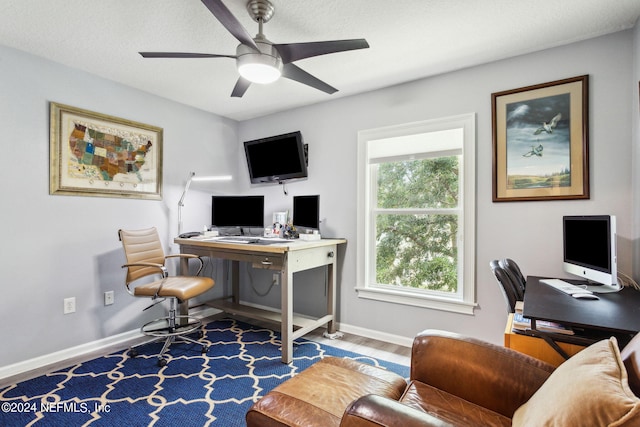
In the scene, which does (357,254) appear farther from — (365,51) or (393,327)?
(365,51)

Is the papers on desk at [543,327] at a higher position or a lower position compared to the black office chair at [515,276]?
lower

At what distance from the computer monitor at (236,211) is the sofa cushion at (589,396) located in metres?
2.93

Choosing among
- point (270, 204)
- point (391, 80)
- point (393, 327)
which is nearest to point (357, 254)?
point (393, 327)

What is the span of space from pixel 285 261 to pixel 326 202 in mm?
1052

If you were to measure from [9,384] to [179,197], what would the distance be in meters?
1.97

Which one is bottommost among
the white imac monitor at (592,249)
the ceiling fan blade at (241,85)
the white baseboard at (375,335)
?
the white baseboard at (375,335)

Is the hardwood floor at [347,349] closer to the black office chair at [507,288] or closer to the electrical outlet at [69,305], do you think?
the electrical outlet at [69,305]

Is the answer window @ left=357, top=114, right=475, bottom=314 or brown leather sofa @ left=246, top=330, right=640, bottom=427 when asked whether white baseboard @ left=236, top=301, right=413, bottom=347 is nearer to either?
window @ left=357, top=114, right=475, bottom=314

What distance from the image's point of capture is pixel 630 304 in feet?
5.10

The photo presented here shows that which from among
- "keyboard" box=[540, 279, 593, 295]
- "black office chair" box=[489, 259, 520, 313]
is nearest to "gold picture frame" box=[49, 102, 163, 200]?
"black office chair" box=[489, 259, 520, 313]

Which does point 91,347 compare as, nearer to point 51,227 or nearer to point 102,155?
point 51,227

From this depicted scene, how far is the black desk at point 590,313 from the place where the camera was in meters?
1.27

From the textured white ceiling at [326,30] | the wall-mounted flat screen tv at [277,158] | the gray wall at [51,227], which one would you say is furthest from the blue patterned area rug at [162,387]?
the textured white ceiling at [326,30]

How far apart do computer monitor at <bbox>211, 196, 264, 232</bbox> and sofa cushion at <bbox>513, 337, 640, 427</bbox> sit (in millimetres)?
2932
